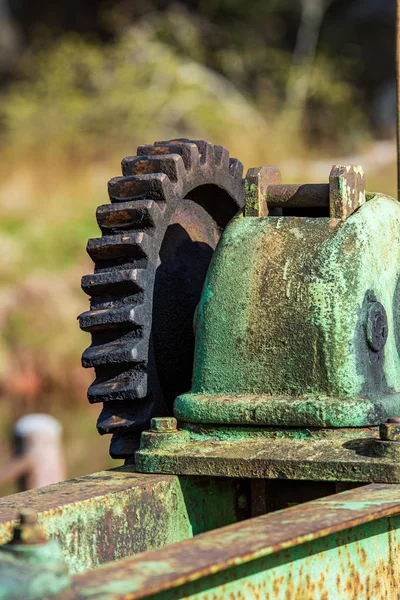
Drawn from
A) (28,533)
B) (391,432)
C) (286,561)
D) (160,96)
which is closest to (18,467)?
(391,432)

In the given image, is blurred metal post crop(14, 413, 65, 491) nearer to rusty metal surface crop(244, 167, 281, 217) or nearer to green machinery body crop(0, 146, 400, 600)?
green machinery body crop(0, 146, 400, 600)

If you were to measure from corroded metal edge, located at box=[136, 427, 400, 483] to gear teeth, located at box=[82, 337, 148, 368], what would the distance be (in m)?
0.27

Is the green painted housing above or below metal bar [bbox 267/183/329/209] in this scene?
below

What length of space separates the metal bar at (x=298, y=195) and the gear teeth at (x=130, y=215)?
28 cm

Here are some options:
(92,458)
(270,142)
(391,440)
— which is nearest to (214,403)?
(391,440)

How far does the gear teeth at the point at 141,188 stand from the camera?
294 cm

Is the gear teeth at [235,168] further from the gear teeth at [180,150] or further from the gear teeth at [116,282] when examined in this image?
the gear teeth at [116,282]

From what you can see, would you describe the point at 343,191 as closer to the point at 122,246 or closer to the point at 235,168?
the point at 122,246

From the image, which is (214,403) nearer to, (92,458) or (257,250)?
(257,250)

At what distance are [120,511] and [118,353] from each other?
48cm

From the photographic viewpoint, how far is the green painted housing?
2.50m

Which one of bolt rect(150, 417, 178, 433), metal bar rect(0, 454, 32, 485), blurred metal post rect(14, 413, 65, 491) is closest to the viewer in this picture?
bolt rect(150, 417, 178, 433)

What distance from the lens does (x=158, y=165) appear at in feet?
9.86

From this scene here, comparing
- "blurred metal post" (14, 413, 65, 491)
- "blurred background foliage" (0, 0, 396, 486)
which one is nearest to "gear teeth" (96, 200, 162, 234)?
"blurred metal post" (14, 413, 65, 491)
